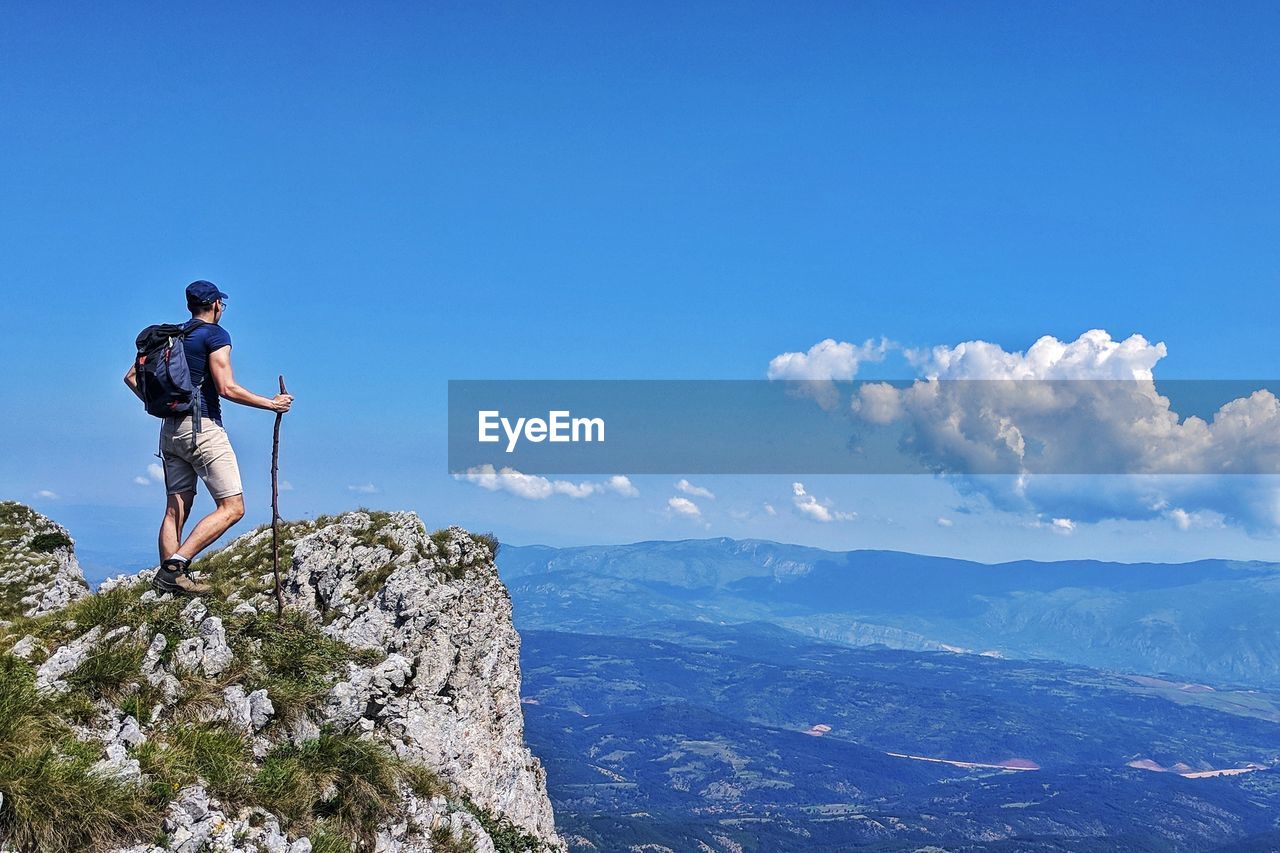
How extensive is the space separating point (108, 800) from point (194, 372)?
5913 millimetres

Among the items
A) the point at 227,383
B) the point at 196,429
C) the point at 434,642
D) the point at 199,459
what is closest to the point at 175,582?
the point at 199,459

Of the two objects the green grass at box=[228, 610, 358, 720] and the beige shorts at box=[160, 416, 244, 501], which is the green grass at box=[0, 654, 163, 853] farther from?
the beige shorts at box=[160, 416, 244, 501]

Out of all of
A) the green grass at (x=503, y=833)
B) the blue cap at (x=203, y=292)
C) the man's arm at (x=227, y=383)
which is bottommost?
the green grass at (x=503, y=833)

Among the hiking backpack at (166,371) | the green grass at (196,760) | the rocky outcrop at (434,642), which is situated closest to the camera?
the green grass at (196,760)

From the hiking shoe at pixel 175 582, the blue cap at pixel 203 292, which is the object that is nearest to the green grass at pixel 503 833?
the hiking shoe at pixel 175 582

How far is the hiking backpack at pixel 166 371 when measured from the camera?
1202 cm

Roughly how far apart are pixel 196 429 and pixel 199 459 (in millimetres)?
544

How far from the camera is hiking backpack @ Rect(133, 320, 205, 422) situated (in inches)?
473

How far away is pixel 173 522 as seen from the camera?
517 inches

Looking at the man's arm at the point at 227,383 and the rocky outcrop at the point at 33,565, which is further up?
the man's arm at the point at 227,383

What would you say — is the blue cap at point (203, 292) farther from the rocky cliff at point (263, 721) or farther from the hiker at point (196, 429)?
the rocky cliff at point (263, 721)

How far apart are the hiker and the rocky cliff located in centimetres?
92

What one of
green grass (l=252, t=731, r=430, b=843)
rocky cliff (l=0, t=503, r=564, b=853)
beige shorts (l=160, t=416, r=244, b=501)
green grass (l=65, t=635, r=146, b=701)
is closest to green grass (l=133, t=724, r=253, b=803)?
rocky cliff (l=0, t=503, r=564, b=853)

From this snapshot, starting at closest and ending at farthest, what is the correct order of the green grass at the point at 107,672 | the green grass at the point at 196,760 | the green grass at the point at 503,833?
the green grass at the point at 196,760 → the green grass at the point at 107,672 → the green grass at the point at 503,833
